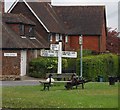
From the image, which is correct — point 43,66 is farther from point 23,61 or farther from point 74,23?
point 74,23

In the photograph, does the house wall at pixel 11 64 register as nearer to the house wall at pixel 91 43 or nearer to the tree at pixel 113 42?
the house wall at pixel 91 43

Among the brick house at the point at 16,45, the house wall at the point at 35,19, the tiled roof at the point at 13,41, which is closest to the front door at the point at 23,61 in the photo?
the brick house at the point at 16,45

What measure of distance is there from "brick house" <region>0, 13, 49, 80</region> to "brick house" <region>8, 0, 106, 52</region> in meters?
6.25

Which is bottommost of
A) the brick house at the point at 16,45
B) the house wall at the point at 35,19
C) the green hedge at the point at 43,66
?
the green hedge at the point at 43,66

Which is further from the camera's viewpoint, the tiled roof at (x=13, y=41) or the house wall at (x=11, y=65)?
the tiled roof at (x=13, y=41)

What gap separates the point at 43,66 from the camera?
4181 cm

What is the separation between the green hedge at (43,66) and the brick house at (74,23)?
11.1 metres

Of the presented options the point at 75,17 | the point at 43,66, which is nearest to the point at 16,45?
the point at 43,66

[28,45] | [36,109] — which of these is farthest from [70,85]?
[28,45]

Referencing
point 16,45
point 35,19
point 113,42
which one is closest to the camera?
point 16,45

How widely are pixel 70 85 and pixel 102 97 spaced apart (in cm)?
529

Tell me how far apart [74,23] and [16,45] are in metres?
20.5

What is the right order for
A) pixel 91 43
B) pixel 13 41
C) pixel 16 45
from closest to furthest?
1. pixel 16 45
2. pixel 13 41
3. pixel 91 43

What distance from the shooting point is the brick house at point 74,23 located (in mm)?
55125
